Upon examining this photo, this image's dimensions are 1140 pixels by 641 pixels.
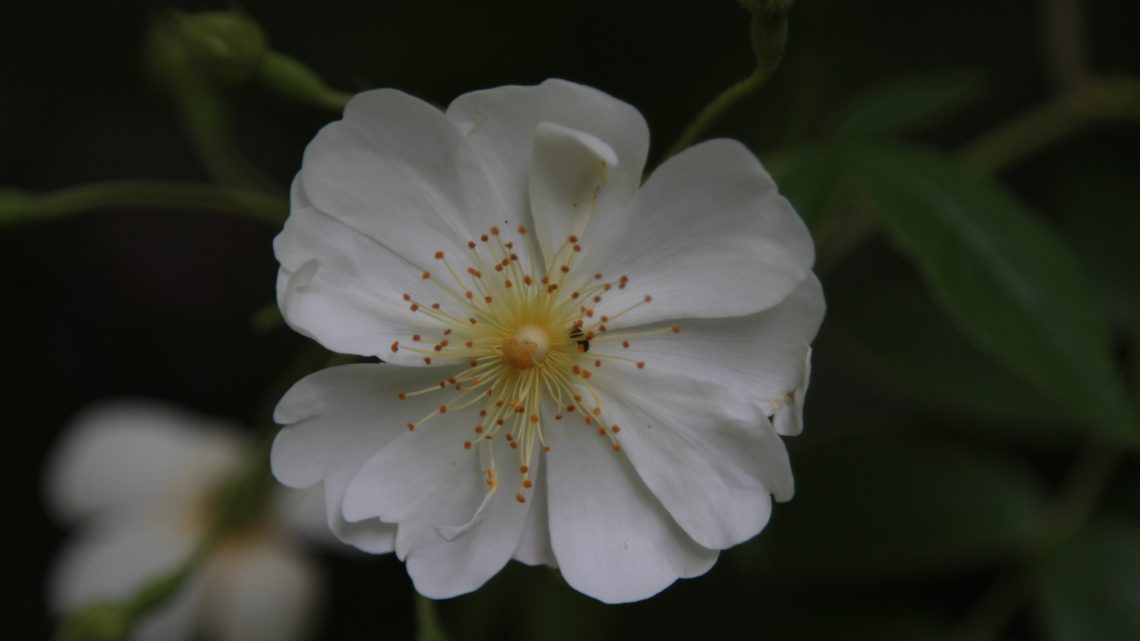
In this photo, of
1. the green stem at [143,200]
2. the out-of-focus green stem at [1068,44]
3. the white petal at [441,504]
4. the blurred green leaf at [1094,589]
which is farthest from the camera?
the out-of-focus green stem at [1068,44]

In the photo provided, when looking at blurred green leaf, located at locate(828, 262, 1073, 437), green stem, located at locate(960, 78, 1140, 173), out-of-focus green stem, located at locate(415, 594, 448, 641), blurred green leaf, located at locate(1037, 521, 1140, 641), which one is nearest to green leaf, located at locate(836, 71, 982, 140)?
green stem, located at locate(960, 78, 1140, 173)

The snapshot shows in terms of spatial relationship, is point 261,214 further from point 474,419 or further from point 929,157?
point 929,157

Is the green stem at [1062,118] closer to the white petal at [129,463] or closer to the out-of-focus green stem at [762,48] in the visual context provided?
the out-of-focus green stem at [762,48]

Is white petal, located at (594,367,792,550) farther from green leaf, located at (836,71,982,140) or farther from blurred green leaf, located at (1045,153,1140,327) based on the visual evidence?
blurred green leaf, located at (1045,153,1140,327)

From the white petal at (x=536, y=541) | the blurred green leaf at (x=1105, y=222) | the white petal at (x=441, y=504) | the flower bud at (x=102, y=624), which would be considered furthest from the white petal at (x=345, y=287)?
the blurred green leaf at (x=1105, y=222)

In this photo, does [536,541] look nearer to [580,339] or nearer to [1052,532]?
[580,339]

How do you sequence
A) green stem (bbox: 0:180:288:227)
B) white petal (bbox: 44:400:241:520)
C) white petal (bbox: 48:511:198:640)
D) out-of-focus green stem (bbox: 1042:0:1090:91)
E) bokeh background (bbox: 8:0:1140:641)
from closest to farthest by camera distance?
green stem (bbox: 0:180:288:227), bokeh background (bbox: 8:0:1140:641), out-of-focus green stem (bbox: 1042:0:1090:91), white petal (bbox: 48:511:198:640), white petal (bbox: 44:400:241:520)

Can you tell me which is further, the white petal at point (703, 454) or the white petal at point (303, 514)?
the white petal at point (303, 514)
